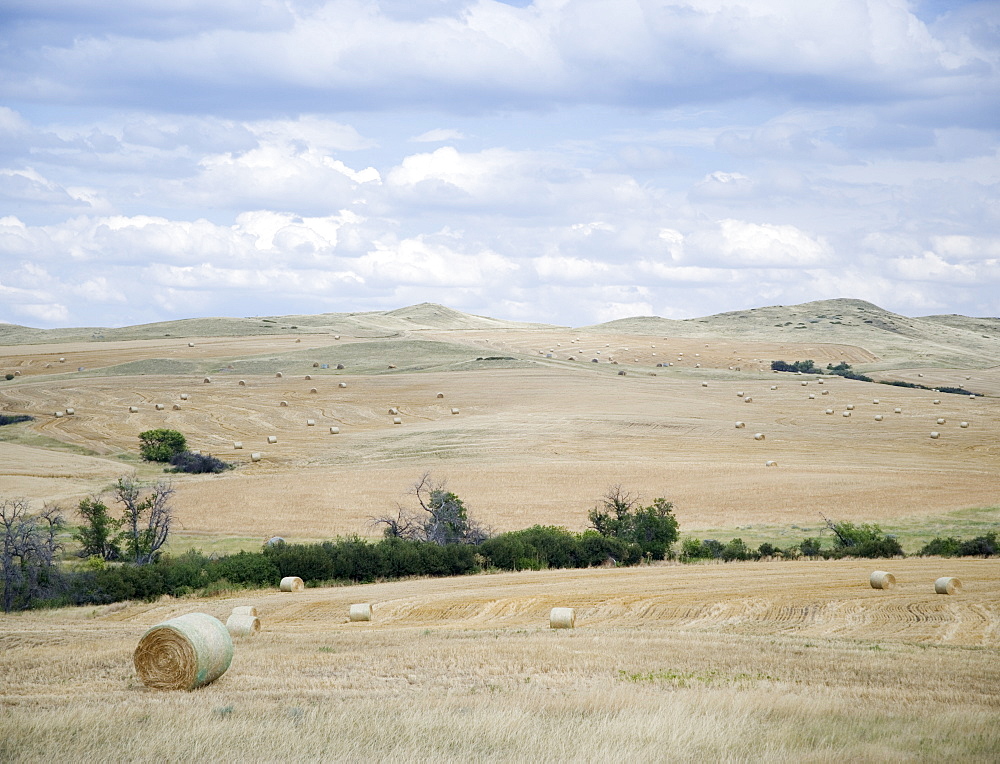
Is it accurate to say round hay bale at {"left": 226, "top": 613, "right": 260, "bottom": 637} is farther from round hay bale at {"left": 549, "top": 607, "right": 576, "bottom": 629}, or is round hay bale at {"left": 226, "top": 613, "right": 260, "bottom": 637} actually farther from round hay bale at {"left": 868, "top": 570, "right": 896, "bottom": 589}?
round hay bale at {"left": 868, "top": 570, "right": 896, "bottom": 589}

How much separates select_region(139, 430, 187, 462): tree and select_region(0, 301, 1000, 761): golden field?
162cm

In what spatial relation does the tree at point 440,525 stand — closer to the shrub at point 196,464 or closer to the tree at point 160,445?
the shrub at point 196,464

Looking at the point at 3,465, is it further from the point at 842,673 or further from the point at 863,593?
the point at 842,673

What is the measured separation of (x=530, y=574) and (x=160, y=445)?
3480 centimetres

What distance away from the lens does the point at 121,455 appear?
185ft

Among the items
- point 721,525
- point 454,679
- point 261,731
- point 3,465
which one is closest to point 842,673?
point 454,679

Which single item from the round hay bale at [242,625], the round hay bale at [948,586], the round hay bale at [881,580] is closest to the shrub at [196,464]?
the round hay bale at [242,625]

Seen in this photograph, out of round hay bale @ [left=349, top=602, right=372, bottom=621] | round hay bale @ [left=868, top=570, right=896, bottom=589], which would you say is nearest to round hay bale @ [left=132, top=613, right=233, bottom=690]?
round hay bale @ [left=349, top=602, right=372, bottom=621]

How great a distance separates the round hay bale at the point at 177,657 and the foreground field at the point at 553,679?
320 mm

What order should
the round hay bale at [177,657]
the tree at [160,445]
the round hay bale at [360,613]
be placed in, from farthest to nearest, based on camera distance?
the tree at [160,445] < the round hay bale at [360,613] < the round hay bale at [177,657]

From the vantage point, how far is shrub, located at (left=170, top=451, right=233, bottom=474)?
5347 cm

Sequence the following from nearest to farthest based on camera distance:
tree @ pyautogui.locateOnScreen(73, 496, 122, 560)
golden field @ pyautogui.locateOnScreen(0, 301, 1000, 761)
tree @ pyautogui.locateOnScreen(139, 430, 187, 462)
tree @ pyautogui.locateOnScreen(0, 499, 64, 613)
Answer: golden field @ pyautogui.locateOnScreen(0, 301, 1000, 761)
tree @ pyautogui.locateOnScreen(0, 499, 64, 613)
tree @ pyautogui.locateOnScreen(73, 496, 122, 560)
tree @ pyautogui.locateOnScreen(139, 430, 187, 462)

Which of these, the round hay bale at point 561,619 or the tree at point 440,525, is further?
the tree at point 440,525

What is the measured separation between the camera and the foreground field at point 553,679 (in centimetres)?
955
